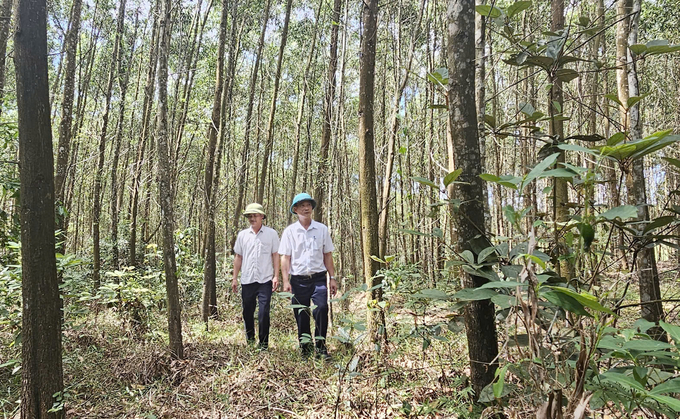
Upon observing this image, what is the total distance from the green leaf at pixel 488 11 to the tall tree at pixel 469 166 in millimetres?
43

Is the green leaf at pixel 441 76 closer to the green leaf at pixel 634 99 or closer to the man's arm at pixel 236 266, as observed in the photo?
the green leaf at pixel 634 99

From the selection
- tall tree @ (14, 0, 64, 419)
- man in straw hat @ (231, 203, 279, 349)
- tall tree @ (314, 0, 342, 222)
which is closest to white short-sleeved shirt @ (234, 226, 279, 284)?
man in straw hat @ (231, 203, 279, 349)

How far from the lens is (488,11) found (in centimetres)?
163

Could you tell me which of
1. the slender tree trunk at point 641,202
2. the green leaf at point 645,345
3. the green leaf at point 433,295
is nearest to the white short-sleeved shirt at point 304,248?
the green leaf at point 433,295

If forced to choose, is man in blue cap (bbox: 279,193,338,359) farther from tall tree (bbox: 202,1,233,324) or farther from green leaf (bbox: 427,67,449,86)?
green leaf (bbox: 427,67,449,86)

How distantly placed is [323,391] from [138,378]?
74.0 inches

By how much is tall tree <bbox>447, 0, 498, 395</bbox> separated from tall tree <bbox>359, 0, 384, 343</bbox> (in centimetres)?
172

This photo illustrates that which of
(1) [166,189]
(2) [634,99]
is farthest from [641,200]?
(1) [166,189]

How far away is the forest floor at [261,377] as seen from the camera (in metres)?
2.29

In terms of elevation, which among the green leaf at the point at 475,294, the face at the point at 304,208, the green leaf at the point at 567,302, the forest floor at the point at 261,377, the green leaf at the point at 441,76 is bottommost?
the forest floor at the point at 261,377

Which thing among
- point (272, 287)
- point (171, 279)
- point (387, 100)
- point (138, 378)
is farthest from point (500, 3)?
point (138, 378)

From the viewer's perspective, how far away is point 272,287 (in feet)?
13.9

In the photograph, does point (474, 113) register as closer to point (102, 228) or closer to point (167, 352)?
point (167, 352)

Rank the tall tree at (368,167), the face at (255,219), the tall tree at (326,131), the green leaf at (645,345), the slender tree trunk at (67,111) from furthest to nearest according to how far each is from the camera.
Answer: the tall tree at (326,131), the slender tree trunk at (67,111), the face at (255,219), the tall tree at (368,167), the green leaf at (645,345)
